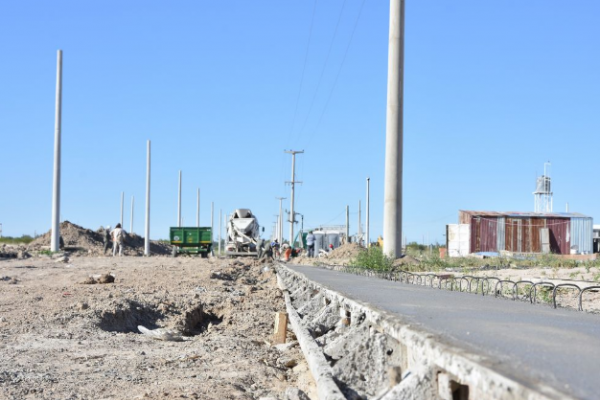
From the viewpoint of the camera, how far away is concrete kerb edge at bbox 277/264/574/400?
112 inches

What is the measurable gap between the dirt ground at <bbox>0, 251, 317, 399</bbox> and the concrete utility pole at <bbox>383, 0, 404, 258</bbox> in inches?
208

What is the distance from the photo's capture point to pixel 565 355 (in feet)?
13.0

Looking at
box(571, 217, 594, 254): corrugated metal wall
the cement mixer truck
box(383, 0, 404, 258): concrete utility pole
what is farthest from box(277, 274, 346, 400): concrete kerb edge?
box(571, 217, 594, 254): corrugated metal wall

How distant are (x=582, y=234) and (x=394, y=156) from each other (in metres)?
31.3

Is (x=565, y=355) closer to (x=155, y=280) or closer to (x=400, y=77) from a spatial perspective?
(x=155, y=280)

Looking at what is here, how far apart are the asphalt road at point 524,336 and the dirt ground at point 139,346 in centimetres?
125

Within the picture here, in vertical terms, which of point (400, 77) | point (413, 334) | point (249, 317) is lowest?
point (249, 317)

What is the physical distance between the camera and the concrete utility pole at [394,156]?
67.1ft

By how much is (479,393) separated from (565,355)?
3.40 ft

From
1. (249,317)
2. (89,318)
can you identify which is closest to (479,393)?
Answer: (89,318)

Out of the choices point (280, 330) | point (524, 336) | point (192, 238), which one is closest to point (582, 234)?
point (192, 238)

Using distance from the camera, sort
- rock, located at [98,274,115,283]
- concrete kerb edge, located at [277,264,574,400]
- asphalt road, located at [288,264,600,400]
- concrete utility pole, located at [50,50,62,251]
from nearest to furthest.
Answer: concrete kerb edge, located at [277,264,574,400] → asphalt road, located at [288,264,600,400] → rock, located at [98,274,115,283] → concrete utility pole, located at [50,50,62,251]

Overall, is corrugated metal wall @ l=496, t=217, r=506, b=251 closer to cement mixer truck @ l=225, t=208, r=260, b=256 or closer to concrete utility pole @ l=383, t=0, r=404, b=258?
cement mixer truck @ l=225, t=208, r=260, b=256

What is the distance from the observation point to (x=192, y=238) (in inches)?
1929
